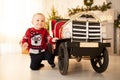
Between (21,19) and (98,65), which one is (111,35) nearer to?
(21,19)

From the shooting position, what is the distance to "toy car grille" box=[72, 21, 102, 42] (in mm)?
2033

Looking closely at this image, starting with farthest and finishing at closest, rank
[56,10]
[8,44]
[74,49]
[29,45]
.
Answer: [56,10] → [8,44] → [29,45] → [74,49]

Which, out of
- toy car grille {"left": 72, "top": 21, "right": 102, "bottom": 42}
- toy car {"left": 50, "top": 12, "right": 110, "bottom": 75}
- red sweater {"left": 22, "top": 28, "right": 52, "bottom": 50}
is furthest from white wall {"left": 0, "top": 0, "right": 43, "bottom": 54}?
toy car grille {"left": 72, "top": 21, "right": 102, "bottom": 42}

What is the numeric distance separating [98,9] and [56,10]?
0.92 meters

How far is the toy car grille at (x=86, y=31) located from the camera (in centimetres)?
203

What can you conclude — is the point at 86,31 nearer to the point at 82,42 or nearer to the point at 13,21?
the point at 82,42

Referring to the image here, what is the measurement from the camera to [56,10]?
4.70m

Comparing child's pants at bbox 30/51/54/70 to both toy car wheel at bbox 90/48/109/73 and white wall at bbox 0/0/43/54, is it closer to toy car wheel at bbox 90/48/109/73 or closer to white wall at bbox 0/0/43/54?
toy car wheel at bbox 90/48/109/73

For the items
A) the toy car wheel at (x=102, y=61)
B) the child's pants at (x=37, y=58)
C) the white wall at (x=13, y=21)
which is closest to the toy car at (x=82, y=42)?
the toy car wheel at (x=102, y=61)

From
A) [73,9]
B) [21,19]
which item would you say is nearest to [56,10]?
[73,9]

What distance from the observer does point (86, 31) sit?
2039mm

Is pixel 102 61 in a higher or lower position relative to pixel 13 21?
lower

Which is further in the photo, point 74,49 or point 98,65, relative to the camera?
point 98,65

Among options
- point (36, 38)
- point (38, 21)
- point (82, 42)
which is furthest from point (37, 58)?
point (82, 42)
